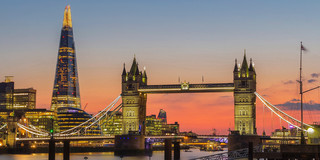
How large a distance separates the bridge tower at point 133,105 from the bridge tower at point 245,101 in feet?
71.8

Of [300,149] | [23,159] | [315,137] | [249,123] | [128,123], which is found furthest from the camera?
[128,123]

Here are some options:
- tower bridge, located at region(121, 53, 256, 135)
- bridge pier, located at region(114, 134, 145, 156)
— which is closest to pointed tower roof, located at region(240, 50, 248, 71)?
tower bridge, located at region(121, 53, 256, 135)

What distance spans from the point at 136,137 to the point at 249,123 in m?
24.6

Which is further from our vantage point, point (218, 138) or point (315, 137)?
point (218, 138)

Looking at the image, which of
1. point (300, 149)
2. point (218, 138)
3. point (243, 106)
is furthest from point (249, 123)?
point (300, 149)

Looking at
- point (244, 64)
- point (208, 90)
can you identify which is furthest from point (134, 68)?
point (244, 64)

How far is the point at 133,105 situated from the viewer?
12888 centimetres

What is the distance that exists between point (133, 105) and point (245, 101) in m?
25.1

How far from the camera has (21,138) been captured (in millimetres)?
135250

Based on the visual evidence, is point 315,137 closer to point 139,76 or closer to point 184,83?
point 184,83

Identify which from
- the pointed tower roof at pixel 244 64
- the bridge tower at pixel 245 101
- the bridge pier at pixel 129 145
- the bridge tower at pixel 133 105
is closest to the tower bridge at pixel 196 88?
the bridge tower at pixel 245 101

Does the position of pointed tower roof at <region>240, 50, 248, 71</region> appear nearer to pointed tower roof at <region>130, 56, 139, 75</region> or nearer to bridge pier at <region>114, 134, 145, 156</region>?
pointed tower roof at <region>130, 56, 139, 75</region>

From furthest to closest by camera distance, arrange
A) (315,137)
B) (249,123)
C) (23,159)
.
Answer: (249,123) < (23,159) < (315,137)

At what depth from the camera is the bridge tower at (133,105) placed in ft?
422
